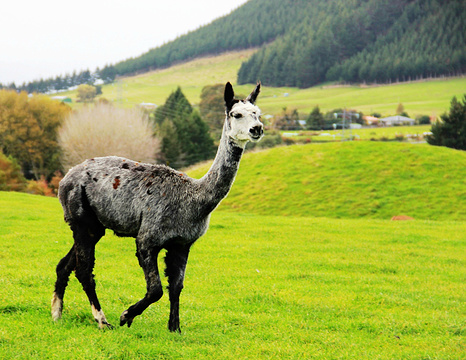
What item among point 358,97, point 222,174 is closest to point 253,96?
point 222,174

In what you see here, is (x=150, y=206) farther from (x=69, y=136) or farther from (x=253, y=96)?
(x=69, y=136)

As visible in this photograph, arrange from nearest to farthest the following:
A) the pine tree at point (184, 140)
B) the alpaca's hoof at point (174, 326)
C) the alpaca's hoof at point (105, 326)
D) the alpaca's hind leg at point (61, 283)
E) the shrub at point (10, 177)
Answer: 1. the alpaca's hoof at point (105, 326)
2. the alpaca's hoof at point (174, 326)
3. the alpaca's hind leg at point (61, 283)
4. the shrub at point (10, 177)
5. the pine tree at point (184, 140)

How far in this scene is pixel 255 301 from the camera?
437 inches

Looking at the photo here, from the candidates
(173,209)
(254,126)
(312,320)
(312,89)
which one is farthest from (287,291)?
(312,89)

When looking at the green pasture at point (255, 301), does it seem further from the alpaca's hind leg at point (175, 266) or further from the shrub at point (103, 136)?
the shrub at point (103, 136)

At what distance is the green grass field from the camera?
779cm

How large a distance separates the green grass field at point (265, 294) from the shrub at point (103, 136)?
33.0 m

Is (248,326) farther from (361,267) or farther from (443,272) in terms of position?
(443,272)

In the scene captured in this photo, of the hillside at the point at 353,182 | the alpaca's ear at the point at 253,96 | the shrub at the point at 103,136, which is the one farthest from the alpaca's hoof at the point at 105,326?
the shrub at the point at 103,136

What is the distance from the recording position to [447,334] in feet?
31.8

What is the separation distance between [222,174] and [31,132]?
68.1m

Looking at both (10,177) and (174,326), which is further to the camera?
(10,177)

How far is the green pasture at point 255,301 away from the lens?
7.70 metres

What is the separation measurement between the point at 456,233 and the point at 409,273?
10.8 meters
